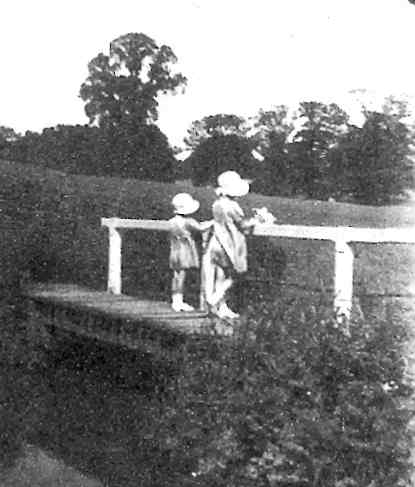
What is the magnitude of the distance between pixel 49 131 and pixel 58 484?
1.48 m

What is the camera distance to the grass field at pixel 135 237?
2869mm

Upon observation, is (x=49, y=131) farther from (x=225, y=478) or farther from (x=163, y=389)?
(x=225, y=478)

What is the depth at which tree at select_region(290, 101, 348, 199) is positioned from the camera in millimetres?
2762

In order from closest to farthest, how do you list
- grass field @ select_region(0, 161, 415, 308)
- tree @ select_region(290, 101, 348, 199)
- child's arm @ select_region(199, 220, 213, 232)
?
tree @ select_region(290, 101, 348, 199) → grass field @ select_region(0, 161, 415, 308) → child's arm @ select_region(199, 220, 213, 232)

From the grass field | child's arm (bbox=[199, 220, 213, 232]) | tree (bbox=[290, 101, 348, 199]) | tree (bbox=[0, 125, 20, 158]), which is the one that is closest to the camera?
tree (bbox=[290, 101, 348, 199])

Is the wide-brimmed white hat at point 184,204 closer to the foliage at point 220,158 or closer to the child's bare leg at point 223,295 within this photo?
the foliage at point 220,158

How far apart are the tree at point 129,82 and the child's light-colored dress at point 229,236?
0.39m

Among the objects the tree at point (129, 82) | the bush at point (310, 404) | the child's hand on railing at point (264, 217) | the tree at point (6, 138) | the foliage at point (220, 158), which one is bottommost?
the bush at point (310, 404)

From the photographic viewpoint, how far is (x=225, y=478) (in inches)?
113

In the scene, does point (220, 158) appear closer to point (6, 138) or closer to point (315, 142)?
point (315, 142)

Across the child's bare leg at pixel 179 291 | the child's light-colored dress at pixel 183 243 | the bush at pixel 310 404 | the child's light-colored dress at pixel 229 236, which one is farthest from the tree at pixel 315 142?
the child's bare leg at pixel 179 291

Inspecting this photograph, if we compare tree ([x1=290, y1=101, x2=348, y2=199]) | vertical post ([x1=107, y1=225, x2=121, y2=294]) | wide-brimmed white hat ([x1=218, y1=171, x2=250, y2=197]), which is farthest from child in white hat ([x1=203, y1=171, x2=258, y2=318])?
vertical post ([x1=107, y1=225, x2=121, y2=294])

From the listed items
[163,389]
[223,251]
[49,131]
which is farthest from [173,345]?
[49,131]

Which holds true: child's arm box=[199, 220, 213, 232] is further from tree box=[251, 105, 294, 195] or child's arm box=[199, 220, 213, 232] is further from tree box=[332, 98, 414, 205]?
tree box=[332, 98, 414, 205]
